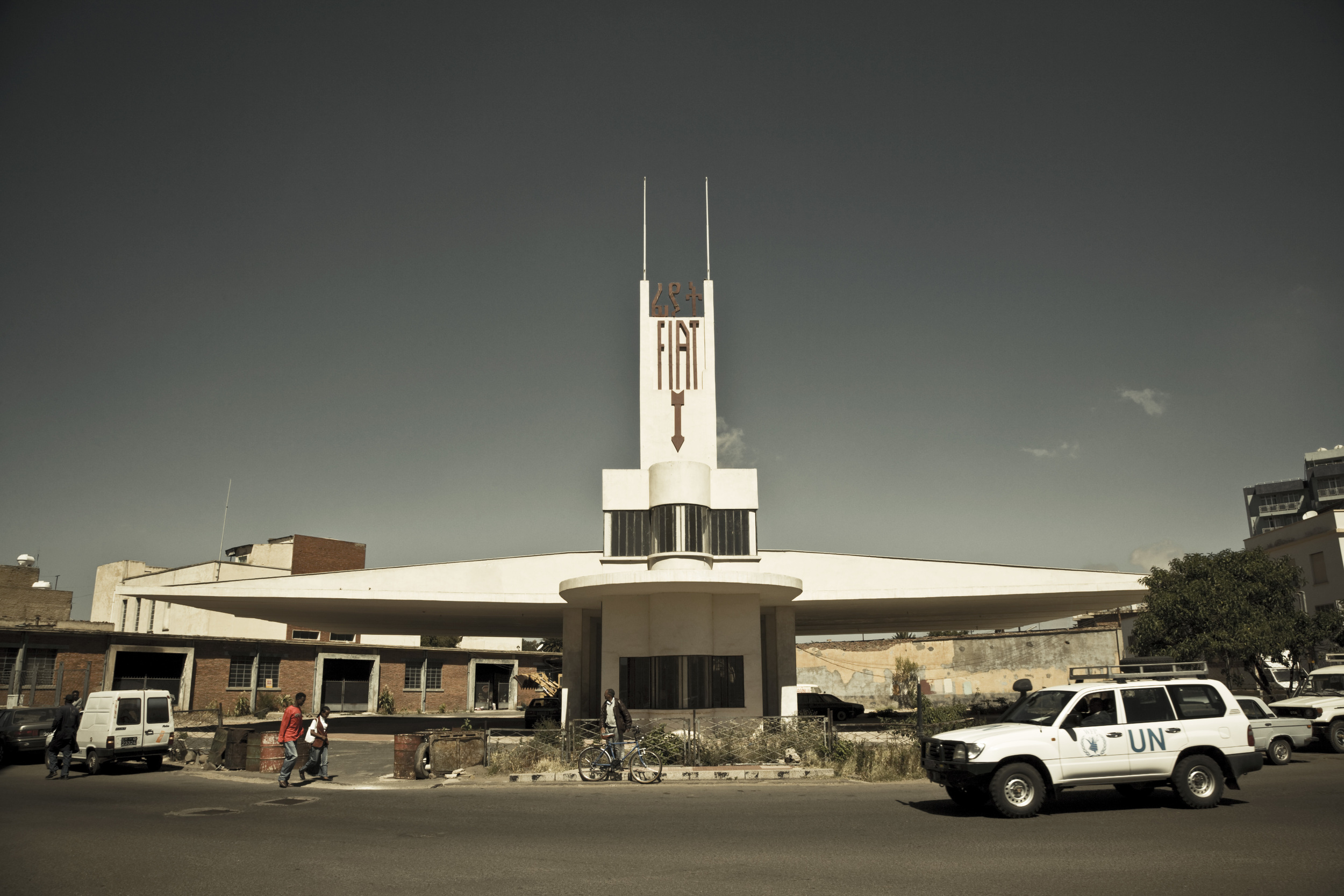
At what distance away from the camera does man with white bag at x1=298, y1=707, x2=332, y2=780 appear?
61.9 feet

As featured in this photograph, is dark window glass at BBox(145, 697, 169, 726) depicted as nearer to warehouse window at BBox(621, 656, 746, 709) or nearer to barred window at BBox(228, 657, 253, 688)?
warehouse window at BBox(621, 656, 746, 709)

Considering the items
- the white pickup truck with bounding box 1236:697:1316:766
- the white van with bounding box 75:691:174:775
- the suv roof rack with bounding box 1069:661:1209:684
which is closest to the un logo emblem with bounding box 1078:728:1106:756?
the suv roof rack with bounding box 1069:661:1209:684

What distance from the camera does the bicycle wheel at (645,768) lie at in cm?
1859

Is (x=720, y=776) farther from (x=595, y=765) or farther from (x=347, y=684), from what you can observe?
(x=347, y=684)

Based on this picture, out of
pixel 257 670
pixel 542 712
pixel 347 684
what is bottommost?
pixel 542 712

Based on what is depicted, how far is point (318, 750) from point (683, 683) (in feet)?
30.5

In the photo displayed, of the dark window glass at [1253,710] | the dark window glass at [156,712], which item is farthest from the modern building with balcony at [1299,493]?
the dark window glass at [156,712]

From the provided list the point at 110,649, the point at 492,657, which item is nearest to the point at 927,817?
the point at 110,649

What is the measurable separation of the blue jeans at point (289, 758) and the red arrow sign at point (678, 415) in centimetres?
1456

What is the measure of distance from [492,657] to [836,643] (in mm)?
21861

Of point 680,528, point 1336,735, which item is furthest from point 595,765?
point 1336,735

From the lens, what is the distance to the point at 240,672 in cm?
4459

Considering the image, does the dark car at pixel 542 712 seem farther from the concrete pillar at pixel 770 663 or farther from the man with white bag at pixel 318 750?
the man with white bag at pixel 318 750

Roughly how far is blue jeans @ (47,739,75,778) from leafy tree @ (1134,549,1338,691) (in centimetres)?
2947
